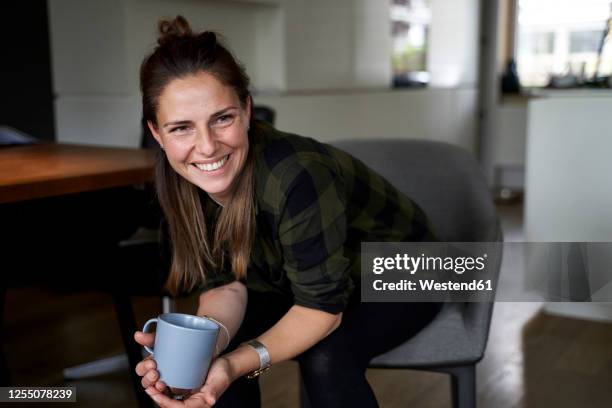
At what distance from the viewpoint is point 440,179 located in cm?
159

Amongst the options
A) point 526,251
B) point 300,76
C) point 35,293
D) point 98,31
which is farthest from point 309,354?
point 300,76


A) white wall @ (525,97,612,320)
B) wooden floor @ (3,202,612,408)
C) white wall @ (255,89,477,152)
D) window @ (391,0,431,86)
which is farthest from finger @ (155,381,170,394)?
window @ (391,0,431,86)

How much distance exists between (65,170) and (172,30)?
20.2 inches

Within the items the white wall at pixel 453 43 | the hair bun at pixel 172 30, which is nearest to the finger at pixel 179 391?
the hair bun at pixel 172 30

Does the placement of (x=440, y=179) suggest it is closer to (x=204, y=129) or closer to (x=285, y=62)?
(x=204, y=129)

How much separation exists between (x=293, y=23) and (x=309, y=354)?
319cm

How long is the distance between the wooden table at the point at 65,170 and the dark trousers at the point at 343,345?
412mm

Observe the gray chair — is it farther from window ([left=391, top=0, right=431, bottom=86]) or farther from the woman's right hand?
window ([left=391, top=0, right=431, bottom=86])

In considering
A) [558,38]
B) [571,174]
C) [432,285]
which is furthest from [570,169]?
[558,38]

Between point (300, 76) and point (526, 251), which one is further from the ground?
point (300, 76)

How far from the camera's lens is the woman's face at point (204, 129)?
109 cm

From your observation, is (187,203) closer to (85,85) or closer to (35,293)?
(35,293)

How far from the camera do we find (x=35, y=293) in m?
3.20

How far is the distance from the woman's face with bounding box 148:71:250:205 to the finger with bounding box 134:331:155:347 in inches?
9.6
